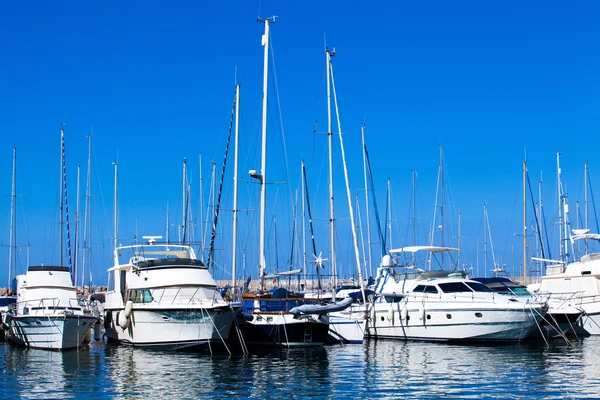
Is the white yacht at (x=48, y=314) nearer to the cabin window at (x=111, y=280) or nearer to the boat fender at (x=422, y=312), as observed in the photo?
the cabin window at (x=111, y=280)

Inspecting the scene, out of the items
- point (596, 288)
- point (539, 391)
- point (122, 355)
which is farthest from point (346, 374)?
point (596, 288)

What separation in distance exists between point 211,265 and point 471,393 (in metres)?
21.4

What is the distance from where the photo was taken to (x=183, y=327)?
28.3 metres

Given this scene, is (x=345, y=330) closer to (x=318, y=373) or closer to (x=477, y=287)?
(x=477, y=287)

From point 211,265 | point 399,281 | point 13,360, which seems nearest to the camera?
point 13,360

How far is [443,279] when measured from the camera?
33.8 m

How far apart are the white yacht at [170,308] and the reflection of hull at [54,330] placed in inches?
62.5

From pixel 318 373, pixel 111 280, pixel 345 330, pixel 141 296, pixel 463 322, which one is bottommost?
pixel 318 373

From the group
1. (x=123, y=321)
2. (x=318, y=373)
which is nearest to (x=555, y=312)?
(x=318, y=373)

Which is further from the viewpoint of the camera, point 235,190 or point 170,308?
point 235,190

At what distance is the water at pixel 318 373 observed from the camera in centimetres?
2014

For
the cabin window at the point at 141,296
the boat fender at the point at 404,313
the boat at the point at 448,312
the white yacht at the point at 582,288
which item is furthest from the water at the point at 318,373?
the white yacht at the point at 582,288

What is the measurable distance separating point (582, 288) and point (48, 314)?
25.5m

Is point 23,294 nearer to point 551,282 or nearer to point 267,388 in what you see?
point 267,388
